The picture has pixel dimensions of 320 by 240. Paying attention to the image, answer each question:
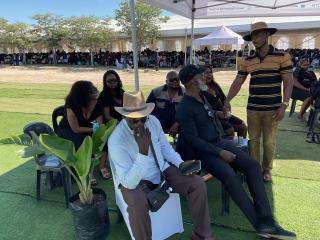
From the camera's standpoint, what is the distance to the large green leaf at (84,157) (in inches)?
114

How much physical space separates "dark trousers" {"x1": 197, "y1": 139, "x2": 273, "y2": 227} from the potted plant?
1.07 metres

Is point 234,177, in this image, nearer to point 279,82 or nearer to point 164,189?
point 164,189

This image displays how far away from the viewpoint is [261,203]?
3.19 m

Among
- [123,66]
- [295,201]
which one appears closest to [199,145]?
[295,201]

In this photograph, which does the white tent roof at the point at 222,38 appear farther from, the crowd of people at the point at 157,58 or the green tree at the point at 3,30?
the green tree at the point at 3,30

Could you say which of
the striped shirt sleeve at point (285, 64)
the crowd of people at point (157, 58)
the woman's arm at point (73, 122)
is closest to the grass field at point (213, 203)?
the woman's arm at point (73, 122)

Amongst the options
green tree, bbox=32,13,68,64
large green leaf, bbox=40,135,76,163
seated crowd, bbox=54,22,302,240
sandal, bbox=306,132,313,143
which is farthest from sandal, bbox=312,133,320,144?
green tree, bbox=32,13,68,64

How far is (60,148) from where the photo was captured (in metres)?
2.96

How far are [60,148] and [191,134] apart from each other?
4.28 ft

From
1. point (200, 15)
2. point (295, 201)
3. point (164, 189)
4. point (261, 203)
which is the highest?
point (200, 15)

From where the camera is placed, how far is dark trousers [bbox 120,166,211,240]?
276 cm

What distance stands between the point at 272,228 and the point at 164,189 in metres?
1.00

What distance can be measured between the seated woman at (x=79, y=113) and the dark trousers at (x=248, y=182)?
1.63 meters

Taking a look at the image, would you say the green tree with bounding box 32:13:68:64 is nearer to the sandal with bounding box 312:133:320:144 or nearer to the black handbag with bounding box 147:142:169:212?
the sandal with bounding box 312:133:320:144
